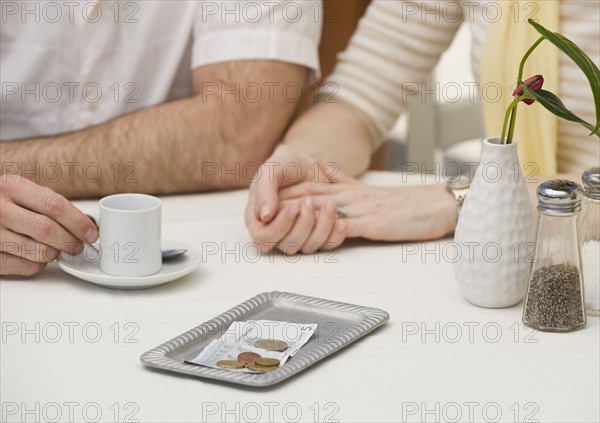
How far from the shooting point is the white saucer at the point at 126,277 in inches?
42.1

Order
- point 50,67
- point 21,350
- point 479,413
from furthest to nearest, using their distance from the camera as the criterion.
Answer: point 50,67 → point 21,350 → point 479,413

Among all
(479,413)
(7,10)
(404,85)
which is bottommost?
(479,413)

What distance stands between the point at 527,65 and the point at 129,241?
2.00 feet

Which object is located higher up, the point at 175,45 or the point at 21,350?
the point at 175,45

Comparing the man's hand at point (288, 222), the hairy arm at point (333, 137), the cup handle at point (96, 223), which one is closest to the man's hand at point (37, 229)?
the cup handle at point (96, 223)

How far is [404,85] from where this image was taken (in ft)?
5.33

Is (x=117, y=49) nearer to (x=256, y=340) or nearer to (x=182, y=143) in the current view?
(x=182, y=143)

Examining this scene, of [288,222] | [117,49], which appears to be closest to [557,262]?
[288,222]

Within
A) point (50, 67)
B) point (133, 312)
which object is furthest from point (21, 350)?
point (50, 67)

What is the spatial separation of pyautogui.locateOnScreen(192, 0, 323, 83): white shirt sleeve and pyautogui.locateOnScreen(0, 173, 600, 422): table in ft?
1.42

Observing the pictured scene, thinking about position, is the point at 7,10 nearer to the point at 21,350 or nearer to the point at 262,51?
the point at 262,51

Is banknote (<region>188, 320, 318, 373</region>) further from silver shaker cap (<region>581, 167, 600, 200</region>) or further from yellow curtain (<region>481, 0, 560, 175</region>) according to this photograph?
yellow curtain (<region>481, 0, 560, 175</region>)

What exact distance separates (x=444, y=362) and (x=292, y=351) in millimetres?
138

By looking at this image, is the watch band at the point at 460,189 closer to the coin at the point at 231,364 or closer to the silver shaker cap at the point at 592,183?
the silver shaker cap at the point at 592,183
